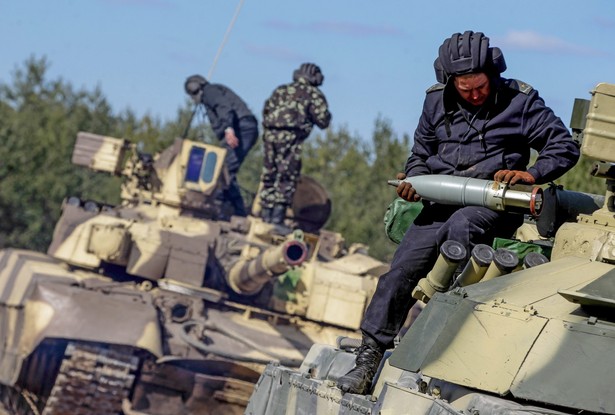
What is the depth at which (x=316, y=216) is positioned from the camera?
2000cm

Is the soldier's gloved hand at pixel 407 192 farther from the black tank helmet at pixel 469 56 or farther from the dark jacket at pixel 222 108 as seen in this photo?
the dark jacket at pixel 222 108

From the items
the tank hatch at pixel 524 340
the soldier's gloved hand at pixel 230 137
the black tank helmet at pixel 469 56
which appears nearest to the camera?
the tank hatch at pixel 524 340

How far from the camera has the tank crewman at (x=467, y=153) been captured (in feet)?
26.2

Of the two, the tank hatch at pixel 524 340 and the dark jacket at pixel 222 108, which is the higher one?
the dark jacket at pixel 222 108

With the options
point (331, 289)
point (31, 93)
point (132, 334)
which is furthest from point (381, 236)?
point (31, 93)

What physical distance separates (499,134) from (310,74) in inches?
461

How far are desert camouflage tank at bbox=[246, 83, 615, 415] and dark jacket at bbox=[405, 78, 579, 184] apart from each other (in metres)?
0.19

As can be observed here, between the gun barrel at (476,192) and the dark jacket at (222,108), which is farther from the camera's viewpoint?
the dark jacket at (222,108)

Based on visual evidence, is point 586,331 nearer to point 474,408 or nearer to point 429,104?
point 474,408

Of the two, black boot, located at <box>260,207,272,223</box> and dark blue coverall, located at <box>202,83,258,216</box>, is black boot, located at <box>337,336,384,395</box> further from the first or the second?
dark blue coverall, located at <box>202,83,258,216</box>

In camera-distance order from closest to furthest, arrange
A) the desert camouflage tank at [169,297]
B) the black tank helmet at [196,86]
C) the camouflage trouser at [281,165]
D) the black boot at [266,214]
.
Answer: the desert camouflage tank at [169,297]
the black boot at [266,214]
the camouflage trouser at [281,165]
the black tank helmet at [196,86]

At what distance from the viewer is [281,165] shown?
1947 cm

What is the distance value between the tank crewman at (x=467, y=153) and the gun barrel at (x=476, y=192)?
74 mm

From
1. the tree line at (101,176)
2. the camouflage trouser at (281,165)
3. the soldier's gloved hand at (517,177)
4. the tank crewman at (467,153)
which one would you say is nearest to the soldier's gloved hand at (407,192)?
the tank crewman at (467,153)
